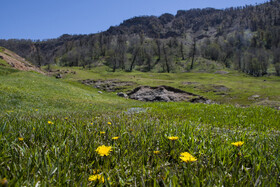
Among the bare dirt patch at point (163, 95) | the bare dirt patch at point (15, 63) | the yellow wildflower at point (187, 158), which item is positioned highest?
the bare dirt patch at point (15, 63)

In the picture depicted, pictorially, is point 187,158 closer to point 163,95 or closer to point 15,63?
point 163,95

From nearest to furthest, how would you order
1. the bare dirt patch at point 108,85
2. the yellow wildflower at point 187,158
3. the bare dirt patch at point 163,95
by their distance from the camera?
the yellow wildflower at point 187,158
the bare dirt patch at point 163,95
the bare dirt patch at point 108,85

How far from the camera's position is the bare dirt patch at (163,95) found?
34.4 metres

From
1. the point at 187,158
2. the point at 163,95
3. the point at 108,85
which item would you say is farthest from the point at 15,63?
the point at 187,158

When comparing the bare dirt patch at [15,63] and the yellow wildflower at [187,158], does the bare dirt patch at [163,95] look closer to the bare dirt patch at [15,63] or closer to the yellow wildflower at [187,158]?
the bare dirt patch at [15,63]

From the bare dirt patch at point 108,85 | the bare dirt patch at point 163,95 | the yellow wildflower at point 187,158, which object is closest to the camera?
the yellow wildflower at point 187,158

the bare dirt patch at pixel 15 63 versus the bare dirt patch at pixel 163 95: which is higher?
the bare dirt patch at pixel 15 63

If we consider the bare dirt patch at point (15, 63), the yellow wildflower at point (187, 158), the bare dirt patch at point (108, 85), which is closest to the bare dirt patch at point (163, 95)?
the bare dirt patch at point (108, 85)

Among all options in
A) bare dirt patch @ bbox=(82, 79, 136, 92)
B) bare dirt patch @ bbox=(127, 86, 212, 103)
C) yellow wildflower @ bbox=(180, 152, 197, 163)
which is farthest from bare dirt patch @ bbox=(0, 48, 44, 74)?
yellow wildflower @ bbox=(180, 152, 197, 163)

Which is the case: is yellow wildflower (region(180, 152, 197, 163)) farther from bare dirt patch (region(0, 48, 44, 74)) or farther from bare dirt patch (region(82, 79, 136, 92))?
bare dirt patch (region(0, 48, 44, 74))

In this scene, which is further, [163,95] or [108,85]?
[108,85]

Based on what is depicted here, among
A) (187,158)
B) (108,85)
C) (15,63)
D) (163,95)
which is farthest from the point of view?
(108,85)

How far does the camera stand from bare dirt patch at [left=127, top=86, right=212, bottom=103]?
34.4m

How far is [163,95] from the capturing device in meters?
36.0
